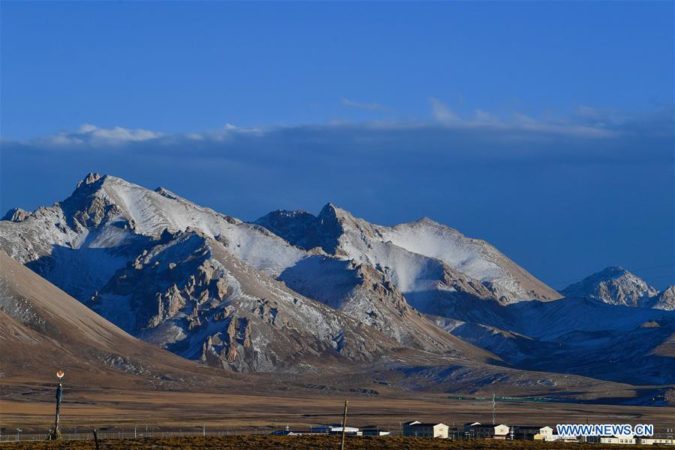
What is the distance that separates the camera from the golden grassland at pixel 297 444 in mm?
157875

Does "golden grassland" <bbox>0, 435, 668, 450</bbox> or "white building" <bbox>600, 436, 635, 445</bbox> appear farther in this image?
"white building" <bbox>600, 436, 635, 445</bbox>

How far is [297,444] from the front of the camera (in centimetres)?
16438

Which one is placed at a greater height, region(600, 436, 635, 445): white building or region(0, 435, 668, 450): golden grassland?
region(600, 436, 635, 445): white building

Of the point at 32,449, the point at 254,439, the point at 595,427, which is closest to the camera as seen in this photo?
the point at 32,449

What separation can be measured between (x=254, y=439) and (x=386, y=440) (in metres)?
14.9

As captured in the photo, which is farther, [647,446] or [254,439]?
[647,446]

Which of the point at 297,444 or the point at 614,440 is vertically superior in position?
the point at 614,440

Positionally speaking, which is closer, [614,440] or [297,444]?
[297,444]

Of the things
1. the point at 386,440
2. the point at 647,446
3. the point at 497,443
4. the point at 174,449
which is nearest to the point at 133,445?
the point at 174,449

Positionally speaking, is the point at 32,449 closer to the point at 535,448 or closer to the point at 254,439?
the point at 254,439

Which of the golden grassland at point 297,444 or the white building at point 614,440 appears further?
the white building at point 614,440

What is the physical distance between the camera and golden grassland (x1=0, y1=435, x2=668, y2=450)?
158 m

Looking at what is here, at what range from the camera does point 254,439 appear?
172875mm

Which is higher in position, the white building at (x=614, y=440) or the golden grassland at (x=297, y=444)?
the white building at (x=614, y=440)
